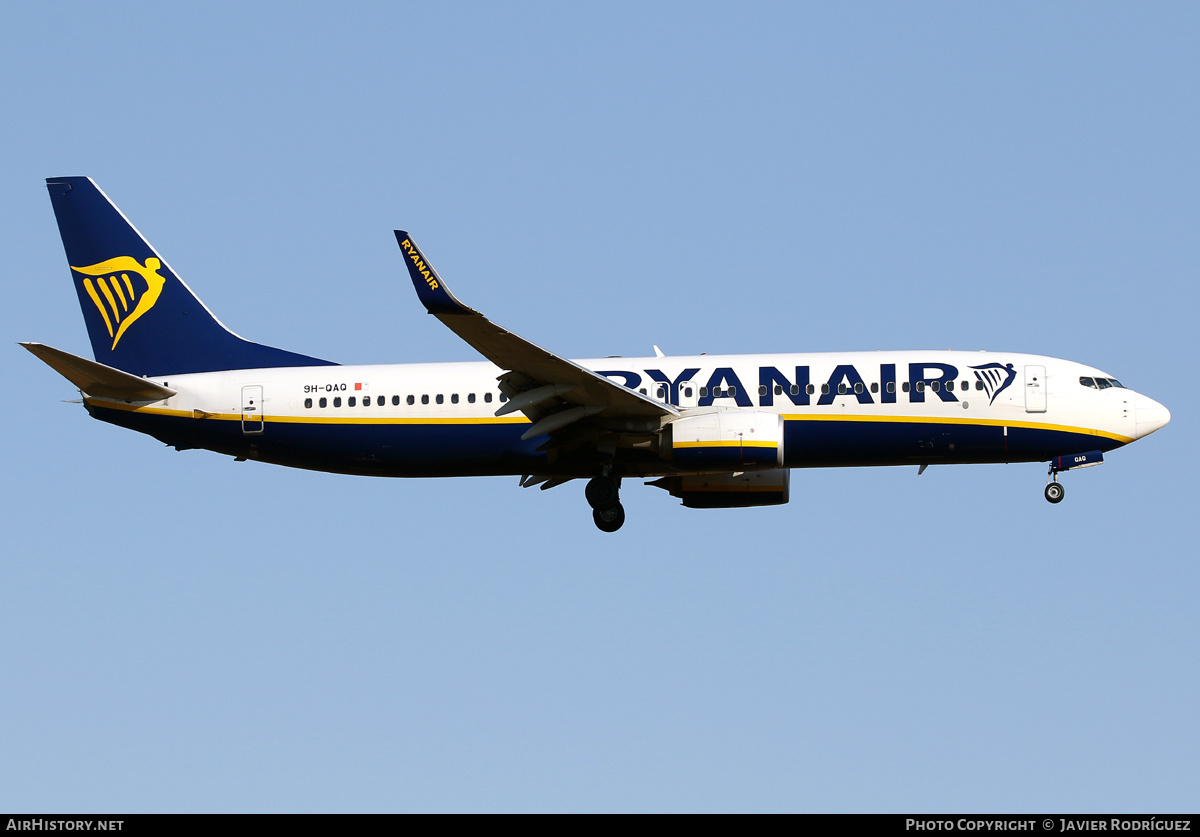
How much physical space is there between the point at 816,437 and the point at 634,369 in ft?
16.4

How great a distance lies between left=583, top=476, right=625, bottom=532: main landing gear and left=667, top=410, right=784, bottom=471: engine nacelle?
92.1 inches

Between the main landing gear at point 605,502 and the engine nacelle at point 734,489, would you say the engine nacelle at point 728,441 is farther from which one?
the engine nacelle at point 734,489

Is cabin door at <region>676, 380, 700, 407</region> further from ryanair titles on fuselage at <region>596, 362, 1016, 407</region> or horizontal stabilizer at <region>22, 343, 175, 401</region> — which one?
horizontal stabilizer at <region>22, 343, 175, 401</region>

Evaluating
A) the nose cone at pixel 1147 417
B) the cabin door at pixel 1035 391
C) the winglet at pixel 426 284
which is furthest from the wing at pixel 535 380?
the nose cone at pixel 1147 417

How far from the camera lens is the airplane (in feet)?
114

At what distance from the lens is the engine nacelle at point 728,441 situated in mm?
34188

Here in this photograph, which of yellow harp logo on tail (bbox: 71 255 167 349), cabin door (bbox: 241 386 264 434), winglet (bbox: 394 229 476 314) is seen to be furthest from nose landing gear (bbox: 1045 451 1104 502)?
yellow harp logo on tail (bbox: 71 255 167 349)

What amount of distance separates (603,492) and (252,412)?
9402mm

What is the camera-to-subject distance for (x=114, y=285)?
39.8 m

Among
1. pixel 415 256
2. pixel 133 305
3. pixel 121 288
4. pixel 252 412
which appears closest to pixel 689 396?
pixel 415 256
